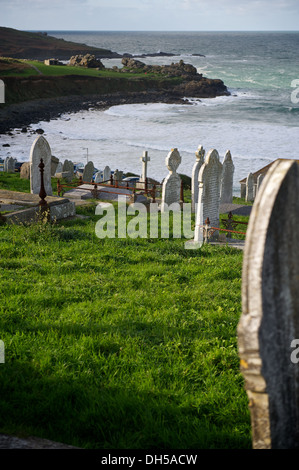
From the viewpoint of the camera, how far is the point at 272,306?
233 cm

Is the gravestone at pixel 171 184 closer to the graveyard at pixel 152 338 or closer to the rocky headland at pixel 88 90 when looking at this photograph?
the graveyard at pixel 152 338

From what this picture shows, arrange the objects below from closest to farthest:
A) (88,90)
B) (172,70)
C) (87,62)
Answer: (88,90), (87,62), (172,70)

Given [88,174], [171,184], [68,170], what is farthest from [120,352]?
[68,170]

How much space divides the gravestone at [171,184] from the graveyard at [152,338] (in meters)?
5.70

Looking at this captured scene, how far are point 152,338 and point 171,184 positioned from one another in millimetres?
10439

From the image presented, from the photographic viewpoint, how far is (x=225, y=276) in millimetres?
7871

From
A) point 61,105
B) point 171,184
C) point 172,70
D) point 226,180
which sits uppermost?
point 172,70

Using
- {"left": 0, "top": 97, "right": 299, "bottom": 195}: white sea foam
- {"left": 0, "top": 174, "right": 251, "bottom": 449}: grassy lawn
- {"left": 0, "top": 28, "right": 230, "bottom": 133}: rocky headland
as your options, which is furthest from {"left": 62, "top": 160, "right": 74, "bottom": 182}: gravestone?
{"left": 0, "top": 28, "right": 230, "bottom": 133}: rocky headland

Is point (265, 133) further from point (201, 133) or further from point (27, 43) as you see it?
point (27, 43)

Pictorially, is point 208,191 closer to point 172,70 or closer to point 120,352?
point 120,352

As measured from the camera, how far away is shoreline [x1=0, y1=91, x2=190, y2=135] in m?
54.4

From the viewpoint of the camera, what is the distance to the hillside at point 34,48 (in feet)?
449

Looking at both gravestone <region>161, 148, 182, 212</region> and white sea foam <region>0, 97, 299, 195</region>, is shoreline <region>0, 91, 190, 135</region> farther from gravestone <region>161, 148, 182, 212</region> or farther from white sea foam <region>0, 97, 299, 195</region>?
gravestone <region>161, 148, 182, 212</region>

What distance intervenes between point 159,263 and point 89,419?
15.5 feet
